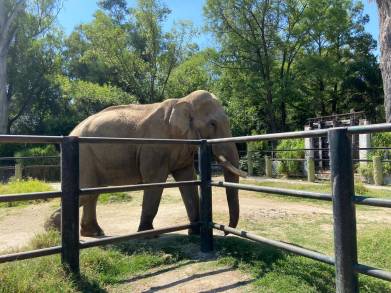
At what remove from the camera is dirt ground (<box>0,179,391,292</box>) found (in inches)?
144

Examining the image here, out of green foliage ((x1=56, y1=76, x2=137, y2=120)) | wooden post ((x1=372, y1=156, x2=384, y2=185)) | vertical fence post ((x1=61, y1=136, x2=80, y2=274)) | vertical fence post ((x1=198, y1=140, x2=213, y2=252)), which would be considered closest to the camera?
vertical fence post ((x1=61, y1=136, x2=80, y2=274))

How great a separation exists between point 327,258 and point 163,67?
83.6 ft

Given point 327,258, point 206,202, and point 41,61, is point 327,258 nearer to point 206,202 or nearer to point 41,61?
point 206,202

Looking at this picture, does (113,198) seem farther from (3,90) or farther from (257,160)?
(3,90)

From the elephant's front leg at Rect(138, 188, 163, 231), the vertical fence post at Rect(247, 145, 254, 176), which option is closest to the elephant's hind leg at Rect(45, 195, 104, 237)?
the elephant's front leg at Rect(138, 188, 163, 231)

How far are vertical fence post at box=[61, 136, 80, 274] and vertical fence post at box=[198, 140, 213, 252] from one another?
4.94 feet

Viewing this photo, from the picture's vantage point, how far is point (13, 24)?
27719mm

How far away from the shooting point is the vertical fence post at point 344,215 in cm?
273

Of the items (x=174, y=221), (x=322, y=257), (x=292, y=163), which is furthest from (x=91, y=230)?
(x=292, y=163)

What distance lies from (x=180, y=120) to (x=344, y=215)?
3.50 m

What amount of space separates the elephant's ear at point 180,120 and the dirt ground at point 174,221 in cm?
151

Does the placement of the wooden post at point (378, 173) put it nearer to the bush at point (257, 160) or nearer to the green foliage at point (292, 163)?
the green foliage at point (292, 163)

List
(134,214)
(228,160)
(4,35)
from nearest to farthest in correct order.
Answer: (228,160), (134,214), (4,35)

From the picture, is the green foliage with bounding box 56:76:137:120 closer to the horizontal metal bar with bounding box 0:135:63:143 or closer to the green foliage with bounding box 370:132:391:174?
the green foliage with bounding box 370:132:391:174
